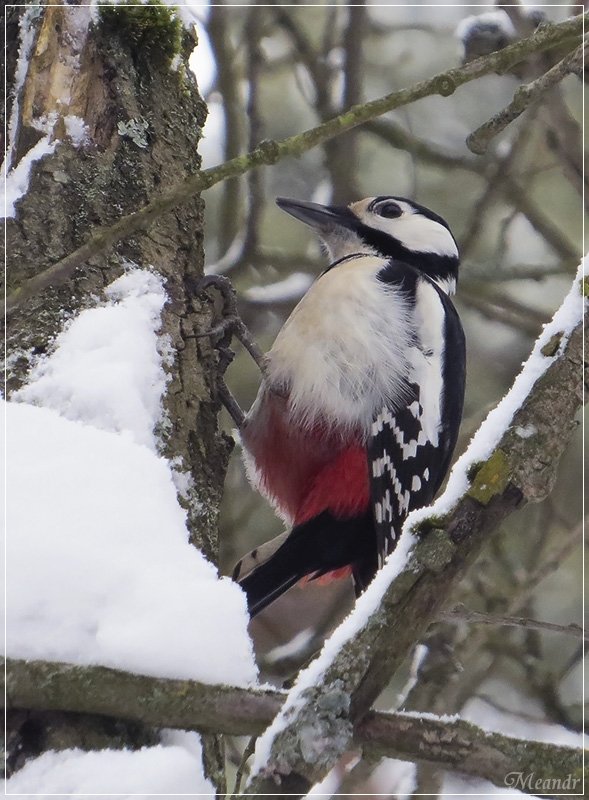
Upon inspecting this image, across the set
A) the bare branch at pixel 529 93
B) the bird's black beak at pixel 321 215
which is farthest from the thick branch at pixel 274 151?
the bird's black beak at pixel 321 215

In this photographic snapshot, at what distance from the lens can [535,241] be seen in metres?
4.06

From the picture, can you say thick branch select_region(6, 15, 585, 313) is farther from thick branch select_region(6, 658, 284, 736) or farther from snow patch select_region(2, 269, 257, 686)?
thick branch select_region(6, 658, 284, 736)

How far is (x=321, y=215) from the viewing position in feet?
9.91

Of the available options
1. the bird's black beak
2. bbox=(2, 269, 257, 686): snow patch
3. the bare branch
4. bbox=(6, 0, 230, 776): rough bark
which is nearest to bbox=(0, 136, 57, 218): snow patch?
bbox=(6, 0, 230, 776): rough bark

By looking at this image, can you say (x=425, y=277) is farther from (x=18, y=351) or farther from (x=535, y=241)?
(x=18, y=351)

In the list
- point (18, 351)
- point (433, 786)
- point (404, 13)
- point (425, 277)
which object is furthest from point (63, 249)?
point (404, 13)

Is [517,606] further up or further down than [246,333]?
further down

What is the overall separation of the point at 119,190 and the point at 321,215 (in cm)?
101

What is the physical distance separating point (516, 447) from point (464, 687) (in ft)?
5.46

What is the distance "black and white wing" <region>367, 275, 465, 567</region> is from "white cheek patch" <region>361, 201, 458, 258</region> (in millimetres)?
300

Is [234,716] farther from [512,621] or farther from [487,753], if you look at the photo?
[512,621]

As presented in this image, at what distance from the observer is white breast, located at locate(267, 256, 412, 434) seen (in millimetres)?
2629

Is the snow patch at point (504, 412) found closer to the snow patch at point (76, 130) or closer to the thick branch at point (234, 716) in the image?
the thick branch at point (234, 716)

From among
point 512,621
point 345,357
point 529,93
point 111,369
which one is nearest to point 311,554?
point 345,357
